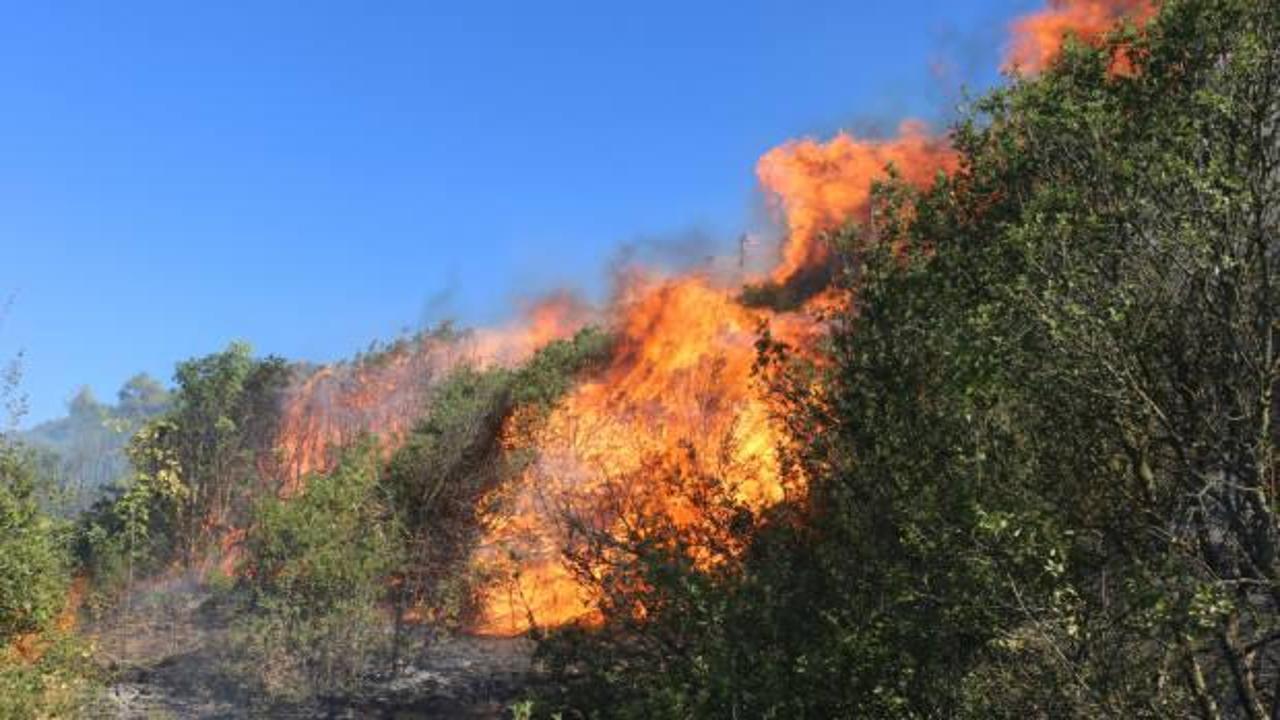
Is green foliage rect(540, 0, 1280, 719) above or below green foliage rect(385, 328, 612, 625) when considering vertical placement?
below

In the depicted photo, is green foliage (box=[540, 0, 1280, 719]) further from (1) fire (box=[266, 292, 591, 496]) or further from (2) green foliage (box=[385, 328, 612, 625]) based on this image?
(1) fire (box=[266, 292, 591, 496])

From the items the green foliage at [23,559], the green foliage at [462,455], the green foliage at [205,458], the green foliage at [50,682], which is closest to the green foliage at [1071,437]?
the green foliage at [50,682]

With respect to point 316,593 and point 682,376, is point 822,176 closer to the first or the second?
point 682,376

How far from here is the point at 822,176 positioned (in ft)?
169

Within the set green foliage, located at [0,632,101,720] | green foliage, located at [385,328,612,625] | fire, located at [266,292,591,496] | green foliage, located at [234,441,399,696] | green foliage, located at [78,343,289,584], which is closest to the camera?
green foliage, located at [0,632,101,720]

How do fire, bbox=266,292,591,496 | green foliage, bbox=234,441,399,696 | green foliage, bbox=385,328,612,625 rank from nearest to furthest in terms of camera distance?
green foliage, bbox=234,441,399,696 → green foliage, bbox=385,328,612,625 → fire, bbox=266,292,591,496

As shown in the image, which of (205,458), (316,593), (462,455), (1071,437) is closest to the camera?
(1071,437)

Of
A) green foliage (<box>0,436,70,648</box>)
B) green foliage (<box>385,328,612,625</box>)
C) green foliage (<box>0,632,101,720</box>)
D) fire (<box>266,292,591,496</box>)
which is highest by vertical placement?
fire (<box>266,292,591,496</box>)

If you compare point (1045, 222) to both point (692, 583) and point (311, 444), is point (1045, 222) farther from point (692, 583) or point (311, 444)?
point (311, 444)

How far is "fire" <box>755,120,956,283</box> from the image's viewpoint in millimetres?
50375

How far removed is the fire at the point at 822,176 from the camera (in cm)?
5038

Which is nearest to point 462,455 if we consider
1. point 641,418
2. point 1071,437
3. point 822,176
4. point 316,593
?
point 641,418

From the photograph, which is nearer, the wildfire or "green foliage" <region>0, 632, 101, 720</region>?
"green foliage" <region>0, 632, 101, 720</region>

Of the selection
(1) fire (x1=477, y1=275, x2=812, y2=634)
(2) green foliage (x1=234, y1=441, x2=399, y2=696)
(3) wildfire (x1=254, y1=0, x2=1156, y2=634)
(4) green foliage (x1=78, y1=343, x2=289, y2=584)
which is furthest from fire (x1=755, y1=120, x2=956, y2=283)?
(4) green foliage (x1=78, y1=343, x2=289, y2=584)
